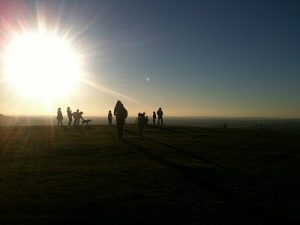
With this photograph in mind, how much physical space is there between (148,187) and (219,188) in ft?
8.51

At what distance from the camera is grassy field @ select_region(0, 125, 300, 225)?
1130 cm

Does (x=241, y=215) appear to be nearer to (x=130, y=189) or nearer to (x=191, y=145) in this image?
(x=130, y=189)

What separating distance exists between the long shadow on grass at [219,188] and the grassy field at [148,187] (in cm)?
3

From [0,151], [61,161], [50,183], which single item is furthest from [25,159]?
[50,183]

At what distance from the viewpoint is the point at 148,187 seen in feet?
48.3

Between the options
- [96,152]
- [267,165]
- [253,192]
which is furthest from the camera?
[96,152]

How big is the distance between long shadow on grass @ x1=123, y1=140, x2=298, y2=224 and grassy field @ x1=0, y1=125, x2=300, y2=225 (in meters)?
0.03

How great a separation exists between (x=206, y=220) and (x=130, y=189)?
406cm

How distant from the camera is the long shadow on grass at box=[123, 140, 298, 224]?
36.8ft

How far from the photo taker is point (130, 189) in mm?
14328

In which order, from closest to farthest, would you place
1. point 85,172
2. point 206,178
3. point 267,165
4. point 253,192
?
point 253,192 → point 206,178 → point 85,172 → point 267,165

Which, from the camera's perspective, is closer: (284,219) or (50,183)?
(284,219)

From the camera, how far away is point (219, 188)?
14648 millimetres

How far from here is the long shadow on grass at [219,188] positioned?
1121 centimetres
